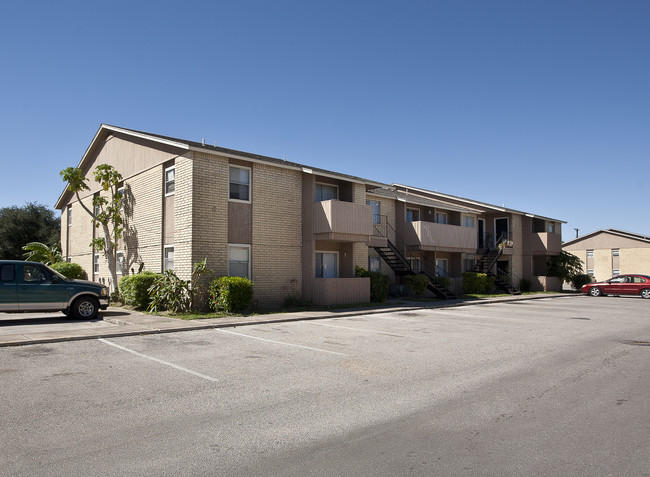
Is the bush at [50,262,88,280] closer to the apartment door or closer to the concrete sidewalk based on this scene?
the concrete sidewalk

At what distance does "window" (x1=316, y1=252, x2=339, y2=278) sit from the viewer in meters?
22.6

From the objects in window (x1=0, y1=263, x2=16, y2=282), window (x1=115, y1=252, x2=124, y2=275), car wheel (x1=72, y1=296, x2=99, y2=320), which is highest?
window (x1=115, y1=252, x2=124, y2=275)

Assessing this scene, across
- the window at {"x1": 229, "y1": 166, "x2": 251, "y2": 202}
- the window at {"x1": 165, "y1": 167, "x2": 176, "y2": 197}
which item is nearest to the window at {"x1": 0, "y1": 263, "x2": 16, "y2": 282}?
the window at {"x1": 165, "y1": 167, "x2": 176, "y2": 197}

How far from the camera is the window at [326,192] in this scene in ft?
74.1

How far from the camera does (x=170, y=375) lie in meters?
7.98

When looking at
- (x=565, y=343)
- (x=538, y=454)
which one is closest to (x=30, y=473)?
(x=538, y=454)

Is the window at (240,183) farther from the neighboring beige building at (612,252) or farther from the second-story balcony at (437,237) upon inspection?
the neighboring beige building at (612,252)

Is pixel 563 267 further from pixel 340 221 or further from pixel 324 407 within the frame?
pixel 324 407

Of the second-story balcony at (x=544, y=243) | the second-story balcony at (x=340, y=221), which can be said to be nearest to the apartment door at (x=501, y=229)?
the second-story balcony at (x=544, y=243)

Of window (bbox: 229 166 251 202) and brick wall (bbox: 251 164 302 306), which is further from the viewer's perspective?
brick wall (bbox: 251 164 302 306)

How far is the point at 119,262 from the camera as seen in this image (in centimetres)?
2323

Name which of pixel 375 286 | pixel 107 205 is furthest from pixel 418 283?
pixel 107 205

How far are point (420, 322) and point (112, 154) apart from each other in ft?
57.6

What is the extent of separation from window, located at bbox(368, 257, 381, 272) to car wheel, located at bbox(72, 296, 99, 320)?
1481 cm
